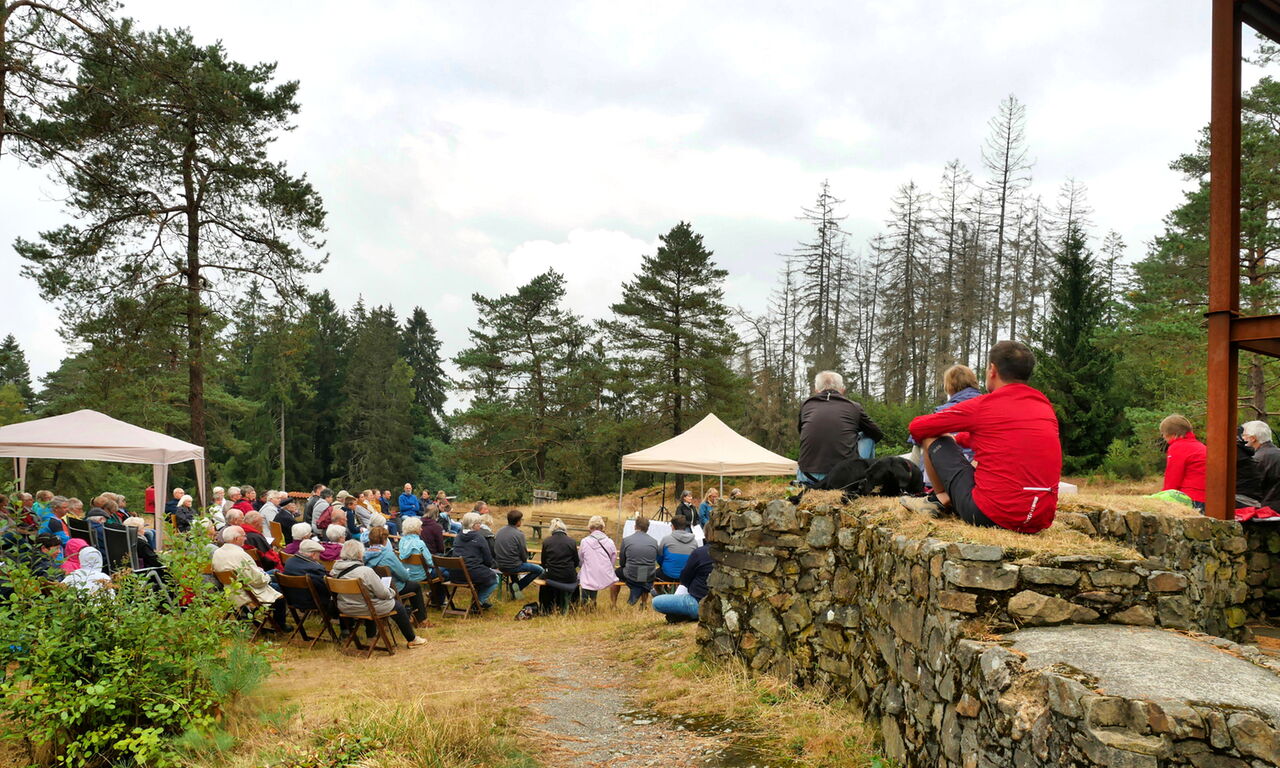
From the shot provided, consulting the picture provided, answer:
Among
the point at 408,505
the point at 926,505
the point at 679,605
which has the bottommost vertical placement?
the point at 408,505

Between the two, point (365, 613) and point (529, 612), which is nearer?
point (365, 613)

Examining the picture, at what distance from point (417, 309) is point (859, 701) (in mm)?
53284

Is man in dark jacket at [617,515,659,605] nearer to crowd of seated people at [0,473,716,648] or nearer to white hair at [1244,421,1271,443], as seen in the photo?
crowd of seated people at [0,473,716,648]

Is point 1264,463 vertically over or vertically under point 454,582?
over

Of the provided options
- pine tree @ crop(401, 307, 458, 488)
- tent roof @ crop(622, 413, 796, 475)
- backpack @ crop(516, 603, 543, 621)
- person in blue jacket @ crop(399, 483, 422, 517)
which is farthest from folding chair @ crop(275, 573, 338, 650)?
pine tree @ crop(401, 307, 458, 488)

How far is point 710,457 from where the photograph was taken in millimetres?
14141

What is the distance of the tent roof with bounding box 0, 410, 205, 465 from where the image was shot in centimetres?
980

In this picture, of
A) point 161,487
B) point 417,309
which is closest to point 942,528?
point 161,487

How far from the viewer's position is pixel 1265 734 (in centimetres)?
213

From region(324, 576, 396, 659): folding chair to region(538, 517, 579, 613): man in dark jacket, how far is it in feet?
Answer: 7.44

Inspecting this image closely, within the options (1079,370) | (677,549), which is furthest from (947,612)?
(1079,370)

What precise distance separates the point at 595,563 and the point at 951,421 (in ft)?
21.3

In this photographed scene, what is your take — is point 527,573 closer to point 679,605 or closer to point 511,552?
point 511,552

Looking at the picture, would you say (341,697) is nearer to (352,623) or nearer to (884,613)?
(352,623)
